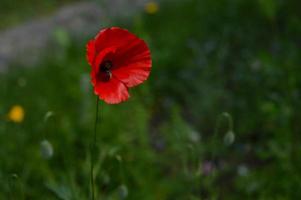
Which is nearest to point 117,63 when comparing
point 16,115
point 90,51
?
point 90,51

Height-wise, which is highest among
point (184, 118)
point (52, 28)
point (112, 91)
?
point (112, 91)

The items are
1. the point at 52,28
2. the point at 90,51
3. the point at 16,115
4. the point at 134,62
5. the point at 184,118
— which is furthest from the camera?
the point at 52,28

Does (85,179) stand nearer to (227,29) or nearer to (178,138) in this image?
(178,138)

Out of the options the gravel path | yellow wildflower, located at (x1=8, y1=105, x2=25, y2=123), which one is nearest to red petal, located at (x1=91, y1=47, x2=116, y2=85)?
yellow wildflower, located at (x1=8, y1=105, x2=25, y2=123)

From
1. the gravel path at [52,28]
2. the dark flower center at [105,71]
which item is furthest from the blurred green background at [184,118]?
the gravel path at [52,28]

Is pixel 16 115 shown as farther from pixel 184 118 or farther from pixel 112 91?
pixel 112 91

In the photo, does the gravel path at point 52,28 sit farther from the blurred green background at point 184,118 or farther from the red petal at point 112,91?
the red petal at point 112,91

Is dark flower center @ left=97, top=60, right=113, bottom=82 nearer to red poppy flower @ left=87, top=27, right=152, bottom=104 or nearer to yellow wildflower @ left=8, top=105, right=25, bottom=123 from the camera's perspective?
red poppy flower @ left=87, top=27, right=152, bottom=104
